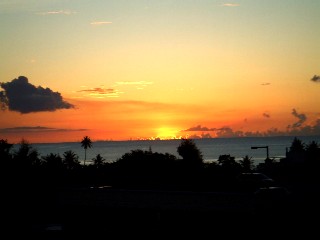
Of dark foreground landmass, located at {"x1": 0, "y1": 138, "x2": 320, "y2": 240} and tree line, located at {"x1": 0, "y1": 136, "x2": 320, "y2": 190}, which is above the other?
tree line, located at {"x1": 0, "y1": 136, "x2": 320, "y2": 190}

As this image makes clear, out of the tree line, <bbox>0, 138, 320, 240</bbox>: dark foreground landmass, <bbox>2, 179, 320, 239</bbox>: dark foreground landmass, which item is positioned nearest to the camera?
<bbox>0, 138, 320, 240</bbox>: dark foreground landmass

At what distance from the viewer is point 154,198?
31.0 meters

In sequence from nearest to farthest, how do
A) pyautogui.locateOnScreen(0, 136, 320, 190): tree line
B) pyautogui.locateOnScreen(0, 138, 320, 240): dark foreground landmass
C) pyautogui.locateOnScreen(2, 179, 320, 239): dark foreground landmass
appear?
pyautogui.locateOnScreen(0, 138, 320, 240): dark foreground landmass → pyautogui.locateOnScreen(2, 179, 320, 239): dark foreground landmass → pyautogui.locateOnScreen(0, 136, 320, 190): tree line

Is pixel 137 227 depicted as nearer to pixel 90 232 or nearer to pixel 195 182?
pixel 90 232

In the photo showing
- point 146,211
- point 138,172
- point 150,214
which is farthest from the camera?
point 138,172

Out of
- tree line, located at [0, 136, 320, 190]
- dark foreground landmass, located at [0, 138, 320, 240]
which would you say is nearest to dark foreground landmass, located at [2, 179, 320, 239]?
dark foreground landmass, located at [0, 138, 320, 240]

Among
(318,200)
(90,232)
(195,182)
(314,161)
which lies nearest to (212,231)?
(90,232)

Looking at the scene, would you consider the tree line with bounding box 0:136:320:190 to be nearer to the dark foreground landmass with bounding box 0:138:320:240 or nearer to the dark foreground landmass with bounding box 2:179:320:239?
the dark foreground landmass with bounding box 0:138:320:240

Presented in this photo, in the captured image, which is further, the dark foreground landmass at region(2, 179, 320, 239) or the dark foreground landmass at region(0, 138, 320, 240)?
the dark foreground landmass at region(2, 179, 320, 239)

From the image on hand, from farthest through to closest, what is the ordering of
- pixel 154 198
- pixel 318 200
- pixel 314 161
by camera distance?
pixel 314 161, pixel 318 200, pixel 154 198

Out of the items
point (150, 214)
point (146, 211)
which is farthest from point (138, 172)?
point (150, 214)

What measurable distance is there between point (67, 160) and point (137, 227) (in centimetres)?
9068

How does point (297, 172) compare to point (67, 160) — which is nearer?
point (297, 172)

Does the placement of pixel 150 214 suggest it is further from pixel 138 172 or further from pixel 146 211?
pixel 138 172
